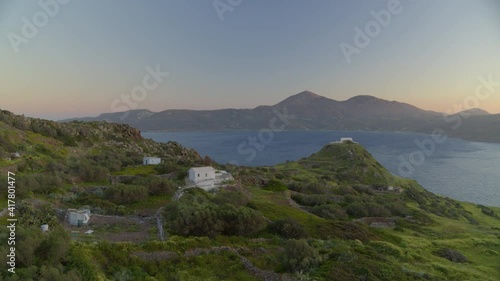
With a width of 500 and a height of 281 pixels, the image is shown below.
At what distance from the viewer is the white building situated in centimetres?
2781

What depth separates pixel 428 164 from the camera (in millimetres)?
104000

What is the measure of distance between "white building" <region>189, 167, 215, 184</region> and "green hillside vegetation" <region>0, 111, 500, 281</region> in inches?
56.4

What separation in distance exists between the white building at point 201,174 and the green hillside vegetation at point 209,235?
1.43m

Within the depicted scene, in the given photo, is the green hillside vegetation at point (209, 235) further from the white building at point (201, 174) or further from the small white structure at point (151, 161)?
the small white structure at point (151, 161)

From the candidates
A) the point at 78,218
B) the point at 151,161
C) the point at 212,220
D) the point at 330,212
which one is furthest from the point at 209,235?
the point at 151,161

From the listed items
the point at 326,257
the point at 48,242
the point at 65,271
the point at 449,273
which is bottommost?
the point at 449,273

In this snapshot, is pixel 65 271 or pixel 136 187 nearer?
pixel 65 271

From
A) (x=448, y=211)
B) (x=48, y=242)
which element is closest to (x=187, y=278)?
(x=48, y=242)

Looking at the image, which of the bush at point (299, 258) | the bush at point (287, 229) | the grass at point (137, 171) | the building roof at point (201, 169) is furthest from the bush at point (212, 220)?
the grass at point (137, 171)

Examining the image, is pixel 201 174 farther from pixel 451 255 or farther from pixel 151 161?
pixel 451 255

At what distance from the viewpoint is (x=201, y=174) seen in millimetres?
28156

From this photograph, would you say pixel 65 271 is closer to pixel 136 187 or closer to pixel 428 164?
pixel 136 187

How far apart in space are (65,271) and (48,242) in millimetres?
1219

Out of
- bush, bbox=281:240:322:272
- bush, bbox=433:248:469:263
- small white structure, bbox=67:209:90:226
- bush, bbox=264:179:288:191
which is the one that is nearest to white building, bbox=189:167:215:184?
bush, bbox=264:179:288:191
